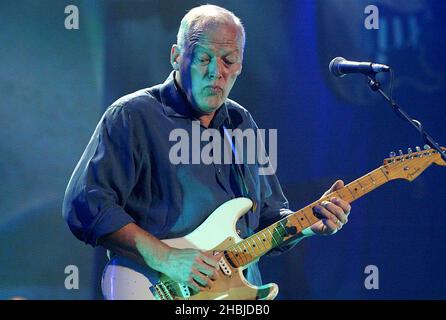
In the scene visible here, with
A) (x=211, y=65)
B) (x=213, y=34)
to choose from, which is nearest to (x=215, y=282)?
(x=211, y=65)

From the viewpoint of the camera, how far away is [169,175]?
116 inches

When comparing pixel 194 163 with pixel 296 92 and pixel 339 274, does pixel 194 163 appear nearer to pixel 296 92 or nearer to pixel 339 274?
pixel 296 92

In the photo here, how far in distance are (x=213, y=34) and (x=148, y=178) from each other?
645 mm

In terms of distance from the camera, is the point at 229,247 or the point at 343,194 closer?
the point at 229,247

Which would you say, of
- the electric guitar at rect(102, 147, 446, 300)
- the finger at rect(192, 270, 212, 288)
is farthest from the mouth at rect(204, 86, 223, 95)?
the finger at rect(192, 270, 212, 288)

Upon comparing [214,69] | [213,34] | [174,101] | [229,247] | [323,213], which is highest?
[213,34]

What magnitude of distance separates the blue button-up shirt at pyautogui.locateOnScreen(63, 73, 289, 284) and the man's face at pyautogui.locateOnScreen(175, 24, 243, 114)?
84 mm

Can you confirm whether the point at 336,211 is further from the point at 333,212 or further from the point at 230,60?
the point at 230,60

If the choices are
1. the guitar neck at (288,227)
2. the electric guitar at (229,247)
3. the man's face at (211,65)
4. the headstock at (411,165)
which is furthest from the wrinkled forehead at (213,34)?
the headstock at (411,165)

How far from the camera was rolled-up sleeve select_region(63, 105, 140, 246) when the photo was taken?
2766 millimetres

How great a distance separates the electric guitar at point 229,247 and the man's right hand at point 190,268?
0.04 metres

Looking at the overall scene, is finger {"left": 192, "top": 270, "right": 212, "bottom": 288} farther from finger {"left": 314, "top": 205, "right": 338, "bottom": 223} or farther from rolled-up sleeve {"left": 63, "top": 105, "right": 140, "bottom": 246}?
finger {"left": 314, "top": 205, "right": 338, "bottom": 223}

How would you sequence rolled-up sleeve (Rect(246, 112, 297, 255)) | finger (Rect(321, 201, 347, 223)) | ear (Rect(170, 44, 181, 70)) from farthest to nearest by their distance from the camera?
rolled-up sleeve (Rect(246, 112, 297, 255))
ear (Rect(170, 44, 181, 70))
finger (Rect(321, 201, 347, 223))

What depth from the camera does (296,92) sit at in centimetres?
385
